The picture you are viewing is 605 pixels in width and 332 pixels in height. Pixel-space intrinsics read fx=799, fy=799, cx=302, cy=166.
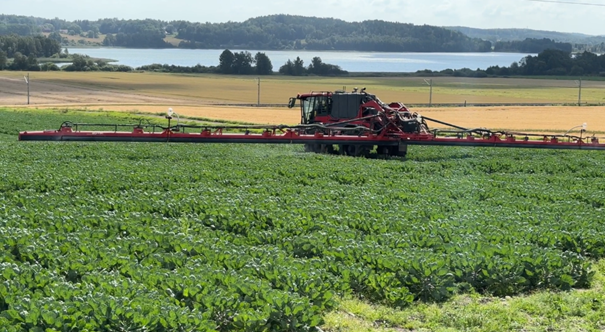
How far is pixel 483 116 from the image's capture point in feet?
227

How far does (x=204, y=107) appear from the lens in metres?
78.9

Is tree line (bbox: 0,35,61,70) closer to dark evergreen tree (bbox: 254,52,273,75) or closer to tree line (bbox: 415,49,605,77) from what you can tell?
dark evergreen tree (bbox: 254,52,273,75)

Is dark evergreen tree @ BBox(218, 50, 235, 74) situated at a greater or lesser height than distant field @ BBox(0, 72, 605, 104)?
greater

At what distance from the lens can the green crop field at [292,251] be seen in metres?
9.73

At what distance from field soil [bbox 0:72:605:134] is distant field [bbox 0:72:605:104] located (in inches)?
15.1

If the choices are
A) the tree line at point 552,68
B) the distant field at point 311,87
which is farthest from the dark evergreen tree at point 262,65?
the tree line at point 552,68

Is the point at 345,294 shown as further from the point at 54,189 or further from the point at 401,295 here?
the point at 54,189

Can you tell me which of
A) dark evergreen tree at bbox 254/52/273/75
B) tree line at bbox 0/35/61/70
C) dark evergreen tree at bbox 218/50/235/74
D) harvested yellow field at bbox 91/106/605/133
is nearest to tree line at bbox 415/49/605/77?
dark evergreen tree at bbox 254/52/273/75

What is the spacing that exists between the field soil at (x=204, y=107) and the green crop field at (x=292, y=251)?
38629 millimetres

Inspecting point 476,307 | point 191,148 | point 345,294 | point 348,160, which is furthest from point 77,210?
point 191,148

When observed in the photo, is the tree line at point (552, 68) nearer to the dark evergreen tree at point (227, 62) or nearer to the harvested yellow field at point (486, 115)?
the dark evergreen tree at point (227, 62)

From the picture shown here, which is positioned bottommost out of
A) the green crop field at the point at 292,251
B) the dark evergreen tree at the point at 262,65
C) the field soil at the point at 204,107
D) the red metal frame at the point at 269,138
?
the field soil at the point at 204,107

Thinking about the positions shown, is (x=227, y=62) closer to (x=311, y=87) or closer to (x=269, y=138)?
(x=311, y=87)

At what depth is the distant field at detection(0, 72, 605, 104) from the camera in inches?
3711
